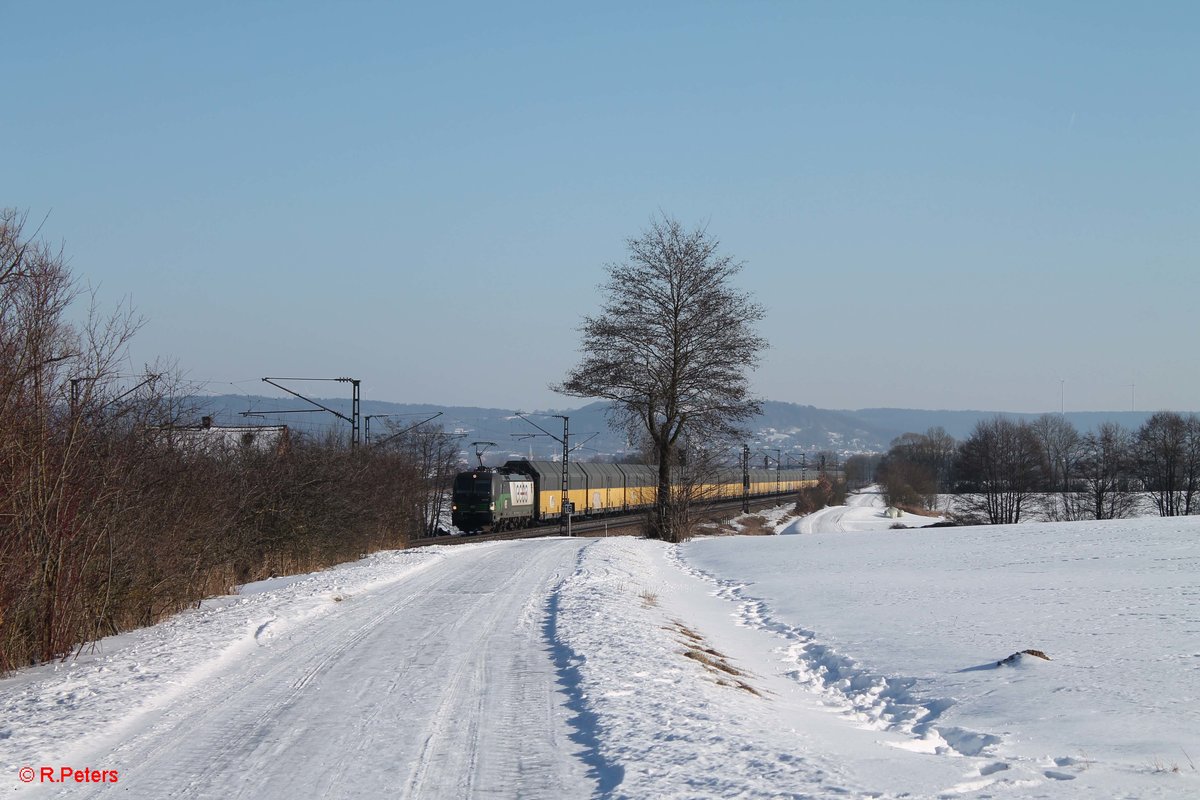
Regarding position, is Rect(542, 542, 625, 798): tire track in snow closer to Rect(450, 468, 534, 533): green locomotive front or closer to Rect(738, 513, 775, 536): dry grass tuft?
Rect(450, 468, 534, 533): green locomotive front

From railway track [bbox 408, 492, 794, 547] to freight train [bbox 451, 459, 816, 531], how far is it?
1.01 m

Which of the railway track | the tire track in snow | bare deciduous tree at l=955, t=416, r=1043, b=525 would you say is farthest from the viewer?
bare deciduous tree at l=955, t=416, r=1043, b=525

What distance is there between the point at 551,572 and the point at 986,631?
9.44 metres

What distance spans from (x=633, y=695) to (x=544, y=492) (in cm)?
5185

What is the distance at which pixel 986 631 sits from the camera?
12094 millimetres

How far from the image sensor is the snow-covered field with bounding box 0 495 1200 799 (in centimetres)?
596

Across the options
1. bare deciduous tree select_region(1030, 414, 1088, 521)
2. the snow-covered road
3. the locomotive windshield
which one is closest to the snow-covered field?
the snow-covered road

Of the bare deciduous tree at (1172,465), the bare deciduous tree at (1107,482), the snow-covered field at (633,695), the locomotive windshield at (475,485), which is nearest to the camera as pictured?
the snow-covered field at (633,695)

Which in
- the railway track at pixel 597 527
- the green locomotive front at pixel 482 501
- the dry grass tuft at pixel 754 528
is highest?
the green locomotive front at pixel 482 501

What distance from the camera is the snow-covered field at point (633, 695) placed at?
5.96 m

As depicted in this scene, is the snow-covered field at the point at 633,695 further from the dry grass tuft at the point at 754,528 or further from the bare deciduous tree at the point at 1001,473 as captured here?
the bare deciduous tree at the point at 1001,473

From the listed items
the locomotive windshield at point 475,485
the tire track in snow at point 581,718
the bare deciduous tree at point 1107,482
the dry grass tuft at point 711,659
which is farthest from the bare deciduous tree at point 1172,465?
the tire track in snow at point 581,718

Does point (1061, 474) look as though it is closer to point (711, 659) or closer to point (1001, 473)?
point (1001, 473)

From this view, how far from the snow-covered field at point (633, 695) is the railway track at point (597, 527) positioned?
2129 cm
